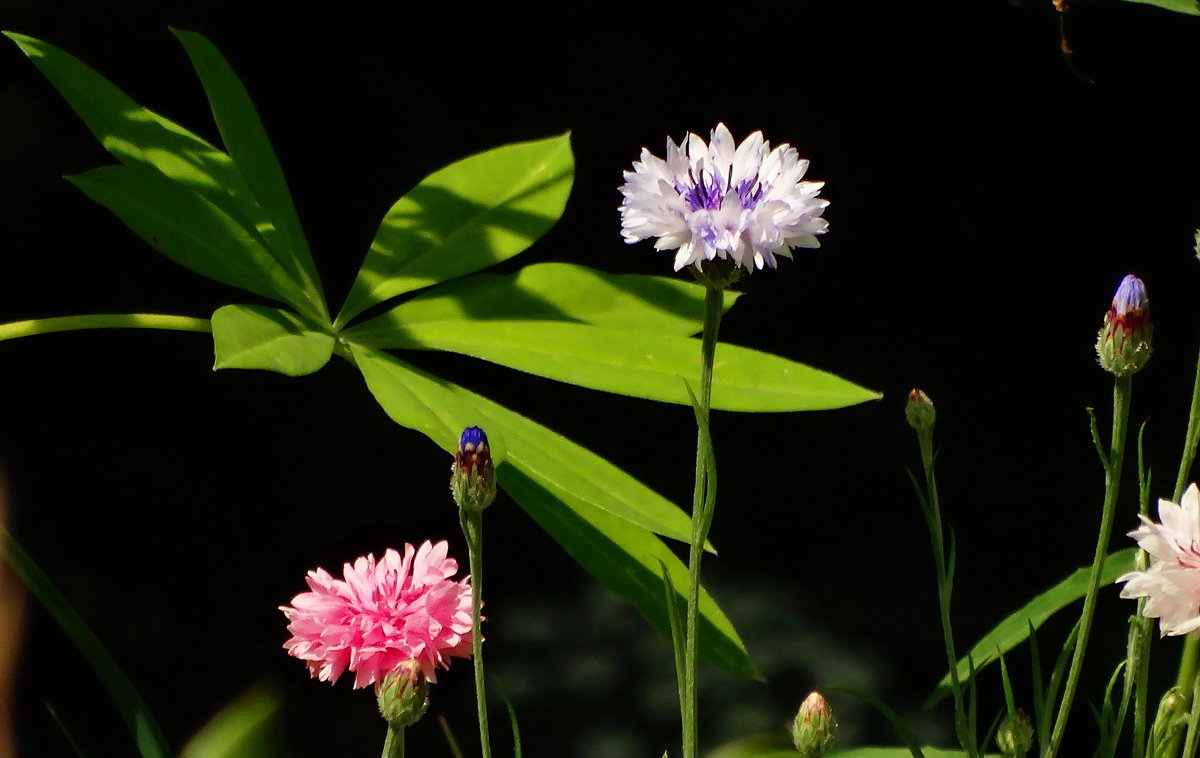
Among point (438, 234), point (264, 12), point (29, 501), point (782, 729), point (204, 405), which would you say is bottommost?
point (782, 729)

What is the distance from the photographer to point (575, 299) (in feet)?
3.13

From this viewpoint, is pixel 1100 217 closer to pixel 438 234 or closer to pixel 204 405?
pixel 438 234

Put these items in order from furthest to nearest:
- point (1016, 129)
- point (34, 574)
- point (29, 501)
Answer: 1. point (1016, 129)
2. point (29, 501)
3. point (34, 574)

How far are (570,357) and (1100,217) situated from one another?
731 mm

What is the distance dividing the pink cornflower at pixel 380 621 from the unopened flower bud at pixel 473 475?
61 mm

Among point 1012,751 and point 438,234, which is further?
point 438,234

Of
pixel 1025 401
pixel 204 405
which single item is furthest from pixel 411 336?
pixel 1025 401

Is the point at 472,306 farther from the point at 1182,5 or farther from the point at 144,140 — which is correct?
the point at 1182,5

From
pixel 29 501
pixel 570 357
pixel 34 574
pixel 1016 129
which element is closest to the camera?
pixel 34 574

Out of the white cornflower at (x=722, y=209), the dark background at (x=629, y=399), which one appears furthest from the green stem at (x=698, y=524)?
the dark background at (x=629, y=399)

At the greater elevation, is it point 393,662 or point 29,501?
point 393,662

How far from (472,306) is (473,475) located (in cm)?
31

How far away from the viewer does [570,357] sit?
88 centimetres

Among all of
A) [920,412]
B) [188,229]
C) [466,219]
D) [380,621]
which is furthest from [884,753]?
[188,229]
